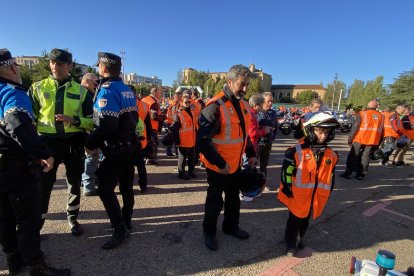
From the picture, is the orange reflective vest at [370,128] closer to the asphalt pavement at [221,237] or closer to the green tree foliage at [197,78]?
the asphalt pavement at [221,237]

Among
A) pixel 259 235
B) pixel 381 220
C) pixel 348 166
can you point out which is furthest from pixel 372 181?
pixel 259 235

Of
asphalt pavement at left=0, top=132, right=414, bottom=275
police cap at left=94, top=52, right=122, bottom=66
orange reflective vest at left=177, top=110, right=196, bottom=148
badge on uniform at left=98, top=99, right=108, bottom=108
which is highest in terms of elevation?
police cap at left=94, top=52, right=122, bottom=66

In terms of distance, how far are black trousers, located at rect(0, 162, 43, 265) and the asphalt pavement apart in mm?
458

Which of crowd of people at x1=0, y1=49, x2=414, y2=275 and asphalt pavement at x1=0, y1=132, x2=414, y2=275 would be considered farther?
asphalt pavement at x1=0, y1=132, x2=414, y2=275

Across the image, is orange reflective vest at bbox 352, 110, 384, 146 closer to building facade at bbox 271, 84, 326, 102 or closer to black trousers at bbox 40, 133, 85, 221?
black trousers at bbox 40, 133, 85, 221

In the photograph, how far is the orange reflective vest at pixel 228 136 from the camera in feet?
9.02

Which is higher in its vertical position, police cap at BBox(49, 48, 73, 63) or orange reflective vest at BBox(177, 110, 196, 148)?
police cap at BBox(49, 48, 73, 63)

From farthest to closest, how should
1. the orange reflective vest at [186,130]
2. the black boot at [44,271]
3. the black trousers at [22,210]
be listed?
the orange reflective vest at [186,130] → the black boot at [44,271] → the black trousers at [22,210]

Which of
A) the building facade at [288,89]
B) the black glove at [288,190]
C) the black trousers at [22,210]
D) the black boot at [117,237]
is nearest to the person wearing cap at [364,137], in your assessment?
the black glove at [288,190]

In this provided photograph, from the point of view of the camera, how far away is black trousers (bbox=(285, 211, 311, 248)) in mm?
2973

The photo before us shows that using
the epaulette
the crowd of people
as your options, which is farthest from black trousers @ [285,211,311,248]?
the epaulette

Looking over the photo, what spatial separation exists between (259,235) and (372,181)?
14.8 feet

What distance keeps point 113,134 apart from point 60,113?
706 millimetres

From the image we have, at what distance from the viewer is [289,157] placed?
2.83 metres
